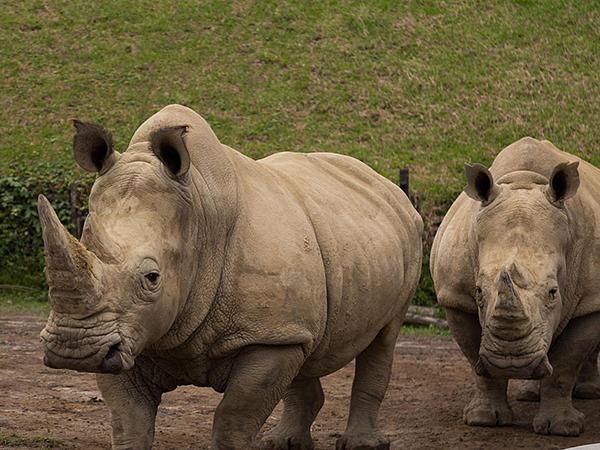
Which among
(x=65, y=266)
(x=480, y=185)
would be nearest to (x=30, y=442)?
(x=65, y=266)

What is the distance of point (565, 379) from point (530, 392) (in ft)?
4.87

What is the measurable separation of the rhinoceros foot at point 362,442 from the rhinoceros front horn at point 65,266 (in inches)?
121

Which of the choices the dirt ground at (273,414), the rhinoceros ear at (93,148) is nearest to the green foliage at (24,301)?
the dirt ground at (273,414)

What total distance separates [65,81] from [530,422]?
14.8 meters

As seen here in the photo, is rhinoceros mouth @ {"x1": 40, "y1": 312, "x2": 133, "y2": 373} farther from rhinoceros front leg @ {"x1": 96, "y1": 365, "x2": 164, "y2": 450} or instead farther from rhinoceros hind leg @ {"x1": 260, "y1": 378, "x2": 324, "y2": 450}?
rhinoceros hind leg @ {"x1": 260, "y1": 378, "x2": 324, "y2": 450}

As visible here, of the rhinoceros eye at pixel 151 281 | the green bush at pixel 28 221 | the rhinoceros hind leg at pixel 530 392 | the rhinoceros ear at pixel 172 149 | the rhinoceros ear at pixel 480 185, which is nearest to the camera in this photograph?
the rhinoceros eye at pixel 151 281

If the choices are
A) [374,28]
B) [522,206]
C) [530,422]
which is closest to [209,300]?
[522,206]

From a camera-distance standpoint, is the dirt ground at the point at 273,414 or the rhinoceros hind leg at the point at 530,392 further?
the rhinoceros hind leg at the point at 530,392

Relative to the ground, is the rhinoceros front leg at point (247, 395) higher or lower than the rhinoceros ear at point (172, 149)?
lower

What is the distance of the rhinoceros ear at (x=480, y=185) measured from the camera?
29.1 ft

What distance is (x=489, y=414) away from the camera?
9.76 m

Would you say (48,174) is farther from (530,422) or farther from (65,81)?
(530,422)

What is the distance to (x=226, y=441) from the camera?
686 cm

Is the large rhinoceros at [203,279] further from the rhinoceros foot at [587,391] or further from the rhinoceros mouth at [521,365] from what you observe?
the rhinoceros foot at [587,391]
